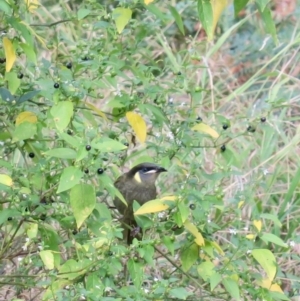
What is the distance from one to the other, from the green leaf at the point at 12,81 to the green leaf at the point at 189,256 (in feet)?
2.77

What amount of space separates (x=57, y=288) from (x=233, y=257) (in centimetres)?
63

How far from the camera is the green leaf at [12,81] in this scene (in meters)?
2.93

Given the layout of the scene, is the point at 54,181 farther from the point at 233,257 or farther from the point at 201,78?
the point at 201,78

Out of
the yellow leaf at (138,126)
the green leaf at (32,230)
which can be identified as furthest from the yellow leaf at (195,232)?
the green leaf at (32,230)

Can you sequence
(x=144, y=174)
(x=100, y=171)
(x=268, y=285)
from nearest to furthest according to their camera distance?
(x=100, y=171), (x=268, y=285), (x=144, y=174)

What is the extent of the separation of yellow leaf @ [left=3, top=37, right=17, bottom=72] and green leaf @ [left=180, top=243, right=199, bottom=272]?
0.93 meters

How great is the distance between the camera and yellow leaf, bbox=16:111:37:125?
9.77 feet

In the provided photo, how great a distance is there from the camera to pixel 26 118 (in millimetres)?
2990

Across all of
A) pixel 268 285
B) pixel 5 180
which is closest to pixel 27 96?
pixel 5 180

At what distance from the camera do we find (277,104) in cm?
319

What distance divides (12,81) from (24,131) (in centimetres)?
18

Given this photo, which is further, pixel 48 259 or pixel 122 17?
pixel 122 17

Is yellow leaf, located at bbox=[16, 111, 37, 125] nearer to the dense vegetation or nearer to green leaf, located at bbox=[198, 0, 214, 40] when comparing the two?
the dense vegetation

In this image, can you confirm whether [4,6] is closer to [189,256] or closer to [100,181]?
[100,181]
